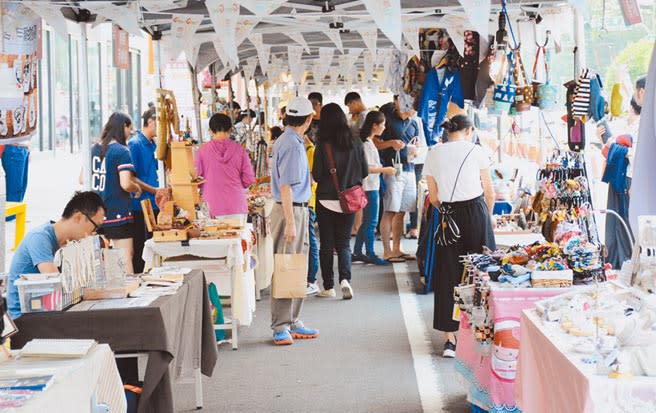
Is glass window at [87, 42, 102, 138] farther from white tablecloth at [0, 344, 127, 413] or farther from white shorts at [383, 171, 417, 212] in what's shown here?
white tablecloth at [0, 344, 127, 413]

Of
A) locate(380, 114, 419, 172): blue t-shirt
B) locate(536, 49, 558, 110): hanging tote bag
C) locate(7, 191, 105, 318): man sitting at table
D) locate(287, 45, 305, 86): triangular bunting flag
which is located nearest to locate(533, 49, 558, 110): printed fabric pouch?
locate(536, 49, 558, 110): hanging tote bag

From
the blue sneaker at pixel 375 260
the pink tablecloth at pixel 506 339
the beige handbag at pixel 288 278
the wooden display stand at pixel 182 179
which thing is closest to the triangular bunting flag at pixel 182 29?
the wooden display stand at pixel 182 179

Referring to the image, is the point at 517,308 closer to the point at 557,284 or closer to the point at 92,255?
the point at 557,284

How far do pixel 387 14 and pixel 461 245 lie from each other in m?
1.72

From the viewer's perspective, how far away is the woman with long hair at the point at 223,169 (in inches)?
318

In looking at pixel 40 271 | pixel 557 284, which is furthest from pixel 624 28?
pixel 40 271

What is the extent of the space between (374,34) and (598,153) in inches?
114

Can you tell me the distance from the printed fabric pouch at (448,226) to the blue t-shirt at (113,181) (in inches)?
116

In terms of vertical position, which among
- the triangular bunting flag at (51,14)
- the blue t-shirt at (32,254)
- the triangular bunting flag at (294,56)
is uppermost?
the triangular bunting flag at (294,56)

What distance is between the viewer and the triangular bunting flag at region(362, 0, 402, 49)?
6711mm

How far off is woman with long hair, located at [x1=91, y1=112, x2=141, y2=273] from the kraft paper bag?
1.48m

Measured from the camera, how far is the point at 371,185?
10.8 metres

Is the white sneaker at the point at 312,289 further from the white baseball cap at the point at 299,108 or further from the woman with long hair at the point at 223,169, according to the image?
the white baseball cap at the point at 299,108

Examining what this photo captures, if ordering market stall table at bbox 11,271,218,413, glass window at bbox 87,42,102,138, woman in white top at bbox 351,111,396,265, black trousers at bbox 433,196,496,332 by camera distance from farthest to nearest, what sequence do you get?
glass window at bbox 87,42,102,138 < woman in white top at bbox 351,111,396,265 < black trousers at bbox 433,196,496,332 < market stall table at bbox 11,271,218,413
